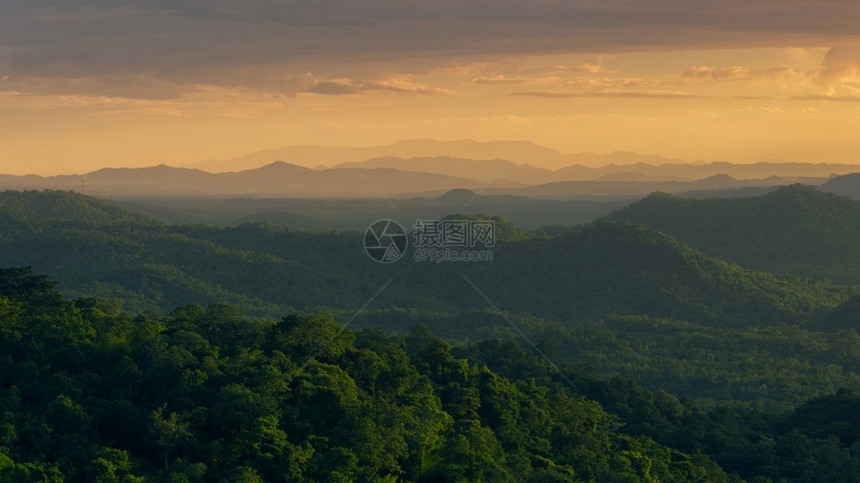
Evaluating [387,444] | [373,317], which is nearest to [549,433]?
[387,444]

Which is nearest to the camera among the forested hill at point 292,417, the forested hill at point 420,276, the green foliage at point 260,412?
the green foliage at point 260,412

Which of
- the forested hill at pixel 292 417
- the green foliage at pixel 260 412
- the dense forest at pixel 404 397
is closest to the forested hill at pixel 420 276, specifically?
the dense forest at pixel 404 397

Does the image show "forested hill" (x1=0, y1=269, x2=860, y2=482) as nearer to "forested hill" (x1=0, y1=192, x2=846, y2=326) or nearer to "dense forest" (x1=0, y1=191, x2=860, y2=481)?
"dense forest" (x1=0, y1=191, x2=860, y2=481)

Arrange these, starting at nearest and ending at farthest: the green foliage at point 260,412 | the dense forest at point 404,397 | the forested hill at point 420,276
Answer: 1. the green foliage at point 260,412
2. the dense forest at point 404,397
3. the forested hill at point 420,276

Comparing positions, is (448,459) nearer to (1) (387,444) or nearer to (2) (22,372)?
(1) (387,444)

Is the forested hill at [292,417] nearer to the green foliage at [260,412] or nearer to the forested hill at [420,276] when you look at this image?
the green foliage at [260,412]

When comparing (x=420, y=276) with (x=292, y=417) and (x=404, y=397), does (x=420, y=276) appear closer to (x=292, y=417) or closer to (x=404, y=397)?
(x=404, y=397)

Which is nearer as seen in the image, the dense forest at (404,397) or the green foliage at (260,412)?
the green foliage at (260,412)

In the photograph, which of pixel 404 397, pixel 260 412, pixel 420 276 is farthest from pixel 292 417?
pixel 420 276

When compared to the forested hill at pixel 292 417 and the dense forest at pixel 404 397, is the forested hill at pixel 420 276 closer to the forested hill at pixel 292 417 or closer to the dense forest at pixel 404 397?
the dense forest at pixel 404 397
